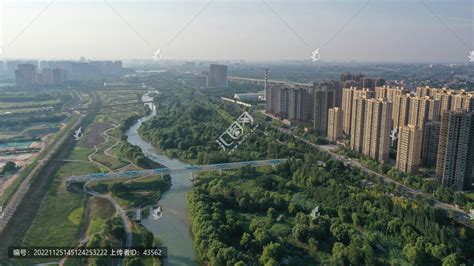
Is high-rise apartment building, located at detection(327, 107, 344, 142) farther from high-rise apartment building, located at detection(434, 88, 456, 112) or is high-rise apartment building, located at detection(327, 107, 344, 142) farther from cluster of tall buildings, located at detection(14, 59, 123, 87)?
cluster of tall buildings, located at detection(14, 59, 123, 87)

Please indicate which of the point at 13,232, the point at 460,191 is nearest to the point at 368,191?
the point at 460,191

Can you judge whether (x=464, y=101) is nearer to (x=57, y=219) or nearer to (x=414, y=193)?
(x=414, y=193)

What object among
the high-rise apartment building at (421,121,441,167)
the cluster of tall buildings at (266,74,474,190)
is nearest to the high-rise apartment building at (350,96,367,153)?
the cluster of tall buildings at (266,74,474,190)

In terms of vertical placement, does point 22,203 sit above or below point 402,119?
below

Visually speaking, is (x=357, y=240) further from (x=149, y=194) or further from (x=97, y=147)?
(x=97, y=147)

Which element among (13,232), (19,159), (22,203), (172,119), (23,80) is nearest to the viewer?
(13,232)
